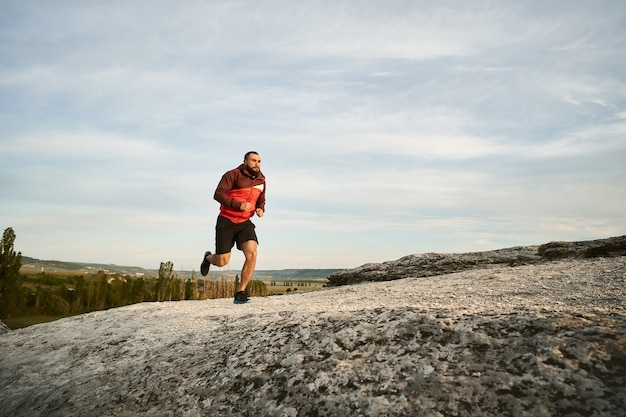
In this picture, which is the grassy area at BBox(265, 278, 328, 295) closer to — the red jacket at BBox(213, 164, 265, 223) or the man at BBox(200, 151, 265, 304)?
the man at BBox(200, 151, 265, 304)

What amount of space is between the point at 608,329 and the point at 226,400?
2.66m

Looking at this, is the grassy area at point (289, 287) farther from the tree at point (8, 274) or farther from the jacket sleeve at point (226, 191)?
the tree at point (8, 274)

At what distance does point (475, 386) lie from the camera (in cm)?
252

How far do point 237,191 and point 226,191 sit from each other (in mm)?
240

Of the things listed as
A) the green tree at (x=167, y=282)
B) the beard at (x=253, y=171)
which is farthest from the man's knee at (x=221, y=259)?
the green tree at (x=167, y=282)

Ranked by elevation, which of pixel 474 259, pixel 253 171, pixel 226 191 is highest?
pixel 253 171

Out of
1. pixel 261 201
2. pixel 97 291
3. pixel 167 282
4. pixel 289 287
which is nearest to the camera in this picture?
pixel 261 201

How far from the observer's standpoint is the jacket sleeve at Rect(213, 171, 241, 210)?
8227mm

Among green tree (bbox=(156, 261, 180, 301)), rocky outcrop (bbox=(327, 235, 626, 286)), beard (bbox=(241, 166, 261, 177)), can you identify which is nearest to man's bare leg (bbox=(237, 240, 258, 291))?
beard (bbox=(241, 166, 261, 177))

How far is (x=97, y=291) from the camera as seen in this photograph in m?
24.0

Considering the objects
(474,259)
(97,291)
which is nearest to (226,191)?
(474,259)

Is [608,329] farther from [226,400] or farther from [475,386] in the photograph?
[226,400]

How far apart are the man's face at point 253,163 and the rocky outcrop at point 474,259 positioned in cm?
481

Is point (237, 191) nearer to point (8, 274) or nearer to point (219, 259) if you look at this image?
point (219, 259)
